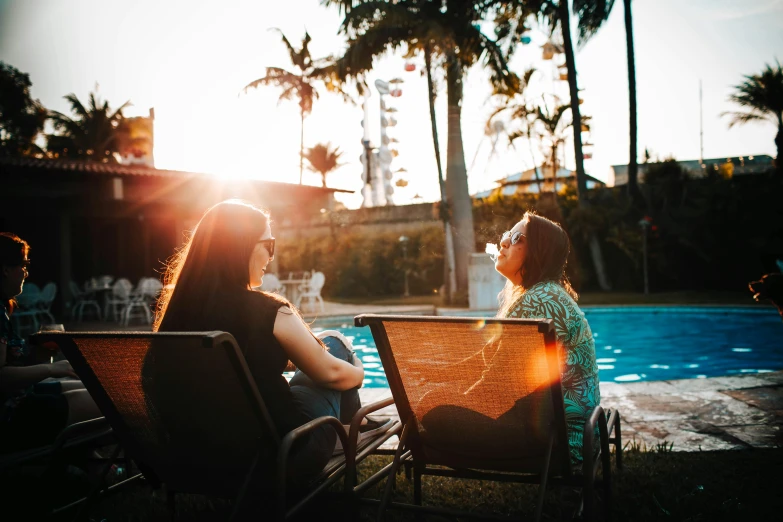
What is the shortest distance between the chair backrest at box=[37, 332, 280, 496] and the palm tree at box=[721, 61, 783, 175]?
20.4 meters

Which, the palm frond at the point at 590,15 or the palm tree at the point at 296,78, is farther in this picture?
the palm tree at the point at 296,78

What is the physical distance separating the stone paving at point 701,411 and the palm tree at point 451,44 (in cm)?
910

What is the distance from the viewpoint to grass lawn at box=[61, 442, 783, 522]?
7.30 ft

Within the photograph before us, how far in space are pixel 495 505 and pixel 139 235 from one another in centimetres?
1575

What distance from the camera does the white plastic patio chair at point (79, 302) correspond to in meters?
12.0

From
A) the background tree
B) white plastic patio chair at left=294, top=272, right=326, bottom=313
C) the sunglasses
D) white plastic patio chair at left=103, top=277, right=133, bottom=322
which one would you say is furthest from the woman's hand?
the background tree

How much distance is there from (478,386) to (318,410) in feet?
1.99

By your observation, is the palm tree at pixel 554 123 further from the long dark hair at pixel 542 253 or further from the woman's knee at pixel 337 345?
the woman's knee at pixel 337 345

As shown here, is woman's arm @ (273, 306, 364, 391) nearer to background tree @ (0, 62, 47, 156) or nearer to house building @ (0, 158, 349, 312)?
house building @ (0, 158, 349, 312)

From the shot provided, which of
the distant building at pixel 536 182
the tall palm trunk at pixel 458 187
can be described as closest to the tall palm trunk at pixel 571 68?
the distant building at pixel 536 182

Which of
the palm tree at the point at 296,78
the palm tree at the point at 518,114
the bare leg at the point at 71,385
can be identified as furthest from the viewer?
the palm tree at the point at 296,78

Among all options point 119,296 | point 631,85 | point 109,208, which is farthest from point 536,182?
point 119,296

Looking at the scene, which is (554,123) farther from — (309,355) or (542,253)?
(309,355)

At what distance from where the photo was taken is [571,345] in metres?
2.03
